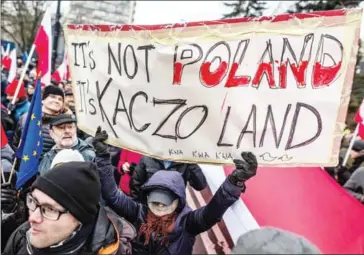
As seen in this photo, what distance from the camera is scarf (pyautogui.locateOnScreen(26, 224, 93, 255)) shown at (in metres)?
1.87

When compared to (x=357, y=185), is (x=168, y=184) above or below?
→ above

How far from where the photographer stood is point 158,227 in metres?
2.67

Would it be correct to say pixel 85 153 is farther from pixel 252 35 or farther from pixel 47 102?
pixel 252 35

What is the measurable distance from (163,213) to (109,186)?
372 millimetres

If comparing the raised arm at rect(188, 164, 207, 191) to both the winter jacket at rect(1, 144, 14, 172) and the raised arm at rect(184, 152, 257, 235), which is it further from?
the winter jacket at rect(1, 144, 14, 172)

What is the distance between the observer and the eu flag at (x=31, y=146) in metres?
3.18

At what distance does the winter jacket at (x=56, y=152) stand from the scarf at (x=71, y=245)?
4.76ft

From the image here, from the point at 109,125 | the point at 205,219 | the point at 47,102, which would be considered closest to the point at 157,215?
the point at 205,219

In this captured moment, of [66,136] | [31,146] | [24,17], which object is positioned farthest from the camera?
[24,17]

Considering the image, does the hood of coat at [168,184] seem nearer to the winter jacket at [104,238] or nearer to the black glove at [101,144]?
the black glove at [101,144]

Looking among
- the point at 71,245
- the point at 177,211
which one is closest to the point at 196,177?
the point at 177,211

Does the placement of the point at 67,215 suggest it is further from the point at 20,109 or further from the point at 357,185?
the point at 20,109

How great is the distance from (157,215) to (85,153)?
3.64 ft

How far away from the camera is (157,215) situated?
2.68m
